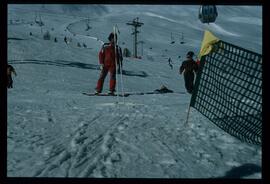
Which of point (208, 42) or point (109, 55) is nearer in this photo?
point (208, 42)

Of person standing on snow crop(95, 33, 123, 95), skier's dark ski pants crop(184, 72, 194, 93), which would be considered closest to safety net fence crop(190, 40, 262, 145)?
person standing on snow crop(95, 33, 123, 95)

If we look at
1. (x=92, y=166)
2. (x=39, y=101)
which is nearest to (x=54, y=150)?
(x=92, y=166)

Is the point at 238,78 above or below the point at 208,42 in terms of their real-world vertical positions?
below

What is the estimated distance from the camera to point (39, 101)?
7.27 metres

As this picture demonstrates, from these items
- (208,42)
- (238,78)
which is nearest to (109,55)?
(208,42)

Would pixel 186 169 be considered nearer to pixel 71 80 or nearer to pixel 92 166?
pixel 92 166

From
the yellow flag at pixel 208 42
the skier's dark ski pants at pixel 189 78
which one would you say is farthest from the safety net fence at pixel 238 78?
the skier's dark ski pants at pixel 189 78

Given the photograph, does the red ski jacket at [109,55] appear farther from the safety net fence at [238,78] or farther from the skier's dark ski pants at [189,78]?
Answer: the safety net fence at [238,78]

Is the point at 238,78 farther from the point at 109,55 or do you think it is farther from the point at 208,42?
the point at 109,55

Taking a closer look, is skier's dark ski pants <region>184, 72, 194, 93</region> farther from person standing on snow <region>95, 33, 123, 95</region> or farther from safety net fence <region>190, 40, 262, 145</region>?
→ safety net fence <region>190, 40, 262, 145</region>

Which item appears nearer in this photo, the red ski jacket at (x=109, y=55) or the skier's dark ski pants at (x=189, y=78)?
the red ski jacket at (x=109, y=55)

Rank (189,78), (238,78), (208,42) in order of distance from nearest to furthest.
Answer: (238,78) → (208,42) → (189,78)

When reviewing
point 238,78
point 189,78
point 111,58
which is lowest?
point 189,78

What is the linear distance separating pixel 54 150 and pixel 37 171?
1.61 feet
